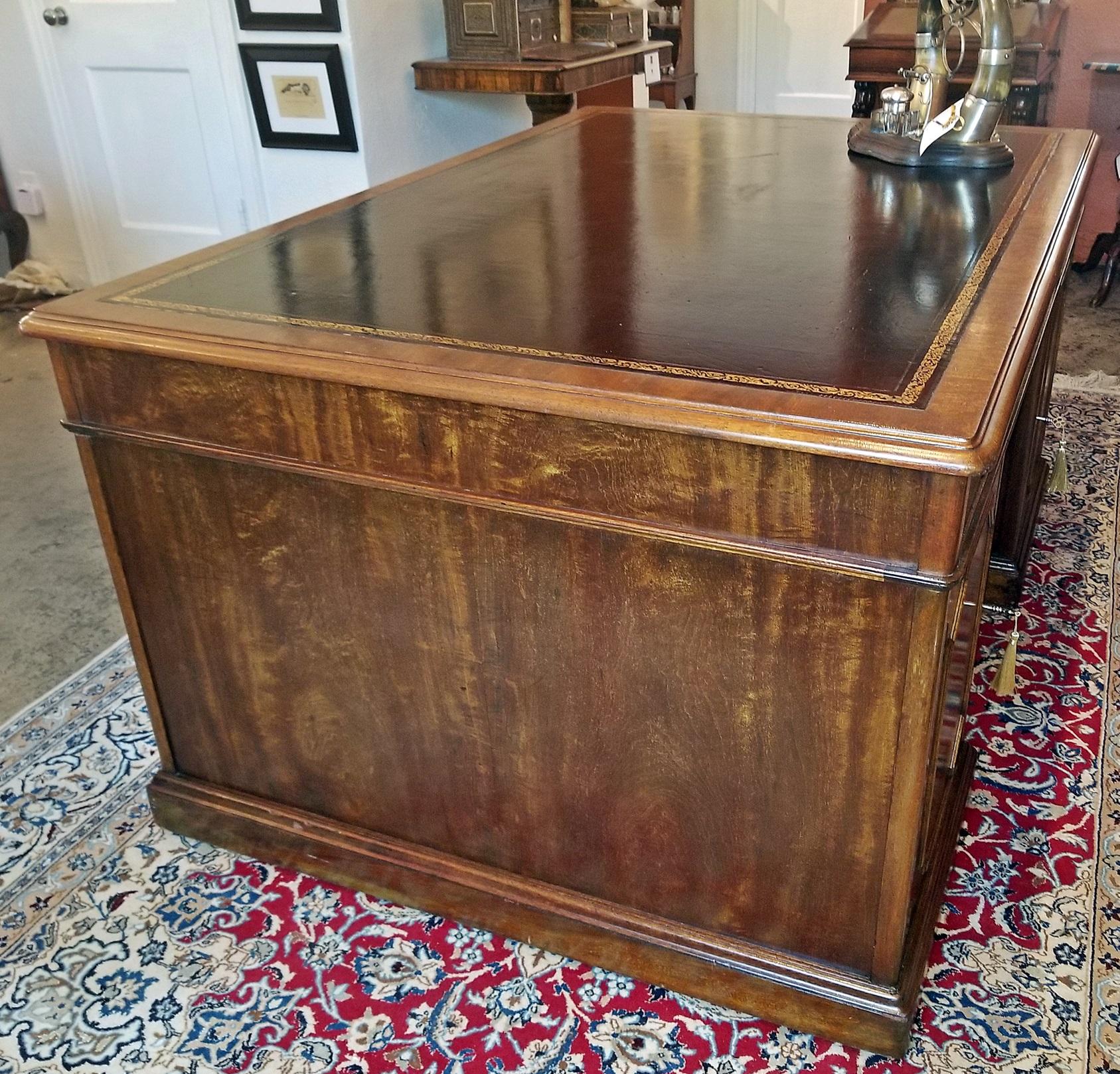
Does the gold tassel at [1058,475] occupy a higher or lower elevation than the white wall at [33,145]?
lower

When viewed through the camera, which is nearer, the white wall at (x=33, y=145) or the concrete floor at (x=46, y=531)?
the concrete floor at (x=46, y=531)

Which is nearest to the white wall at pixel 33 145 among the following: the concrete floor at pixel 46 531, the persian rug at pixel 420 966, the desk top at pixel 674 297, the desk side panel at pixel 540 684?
the concrete floor at pixel 46 531

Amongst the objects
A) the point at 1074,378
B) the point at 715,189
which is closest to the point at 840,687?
the point at 715,189

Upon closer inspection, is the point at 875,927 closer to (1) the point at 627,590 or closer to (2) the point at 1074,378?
(1) the point at 627,590

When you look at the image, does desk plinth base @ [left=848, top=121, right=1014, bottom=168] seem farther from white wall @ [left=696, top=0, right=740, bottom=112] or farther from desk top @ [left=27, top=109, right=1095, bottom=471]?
white wall @ [left=696, top=0, right=740, bottom=112]

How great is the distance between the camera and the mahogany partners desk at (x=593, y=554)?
1.22 meters

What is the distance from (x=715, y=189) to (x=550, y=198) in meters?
0.31

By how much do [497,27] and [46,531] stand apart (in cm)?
213

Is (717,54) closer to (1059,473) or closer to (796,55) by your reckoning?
(796,55)

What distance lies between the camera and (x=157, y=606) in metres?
1.70

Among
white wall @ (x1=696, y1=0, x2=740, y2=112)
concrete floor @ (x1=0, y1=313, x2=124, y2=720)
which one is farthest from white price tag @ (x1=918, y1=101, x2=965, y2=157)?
white wall @ (x1=696, y1=0, x2=740, y2=112)

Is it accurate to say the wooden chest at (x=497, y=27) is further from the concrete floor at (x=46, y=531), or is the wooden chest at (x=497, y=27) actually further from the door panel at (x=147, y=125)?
the concrete floor at (x=46, y=531)

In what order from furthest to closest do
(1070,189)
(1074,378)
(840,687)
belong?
1. (1074,378)
2. (1070,189)
3. (840,687)

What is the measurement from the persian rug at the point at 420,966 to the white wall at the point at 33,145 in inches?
132
